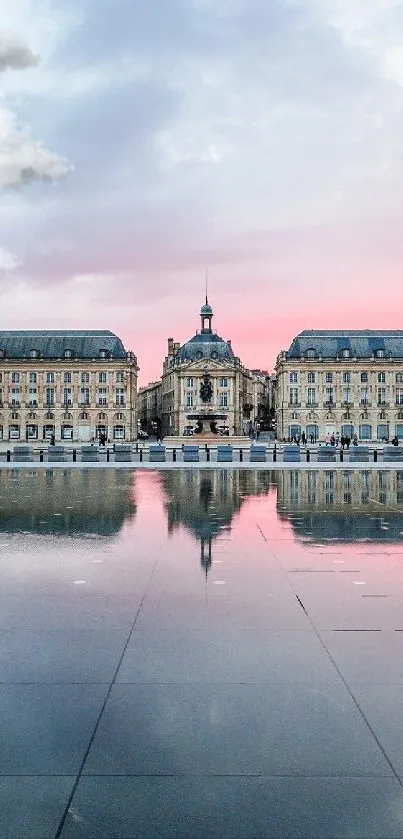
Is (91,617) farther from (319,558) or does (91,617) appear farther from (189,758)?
(319,558)

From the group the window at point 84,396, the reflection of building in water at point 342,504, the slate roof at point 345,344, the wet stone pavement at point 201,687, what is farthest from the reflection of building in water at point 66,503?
the slate roof at point 345,344

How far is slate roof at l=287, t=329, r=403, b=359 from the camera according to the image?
386 feet

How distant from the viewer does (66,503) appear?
19812 mm

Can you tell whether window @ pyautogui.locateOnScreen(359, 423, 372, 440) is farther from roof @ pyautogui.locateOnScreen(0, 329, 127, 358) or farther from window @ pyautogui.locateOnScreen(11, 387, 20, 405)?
window @ pyautogui.locateOnScreen(11, 387, 20, 405)

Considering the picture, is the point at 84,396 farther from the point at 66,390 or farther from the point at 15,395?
the point at 15,395

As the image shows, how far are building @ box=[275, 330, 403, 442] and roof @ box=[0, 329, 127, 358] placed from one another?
2839 centimetres

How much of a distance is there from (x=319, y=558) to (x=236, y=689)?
605 centimetres

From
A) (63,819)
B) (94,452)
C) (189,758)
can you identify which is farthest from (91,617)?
(94,452)

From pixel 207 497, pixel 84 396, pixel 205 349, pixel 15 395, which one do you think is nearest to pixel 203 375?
pixel 205 349

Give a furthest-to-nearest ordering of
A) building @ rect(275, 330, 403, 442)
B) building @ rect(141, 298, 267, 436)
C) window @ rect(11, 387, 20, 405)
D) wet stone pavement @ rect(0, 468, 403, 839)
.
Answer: building @ rect(141, 298, 267, 436), window @ rect(11, 387, 20, 405), building @ rect(275, 330, 403, 442), wet stone pavement @ rect(0, 468, 403, 839)

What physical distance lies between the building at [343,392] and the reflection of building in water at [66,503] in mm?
87568

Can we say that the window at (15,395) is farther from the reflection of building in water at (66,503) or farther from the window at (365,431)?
the reflection of building in water at (66,503)

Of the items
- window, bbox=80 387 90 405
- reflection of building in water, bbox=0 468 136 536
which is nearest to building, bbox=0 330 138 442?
window, bbox=80 387 90 405

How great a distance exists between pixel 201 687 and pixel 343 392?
11373 centimetres
